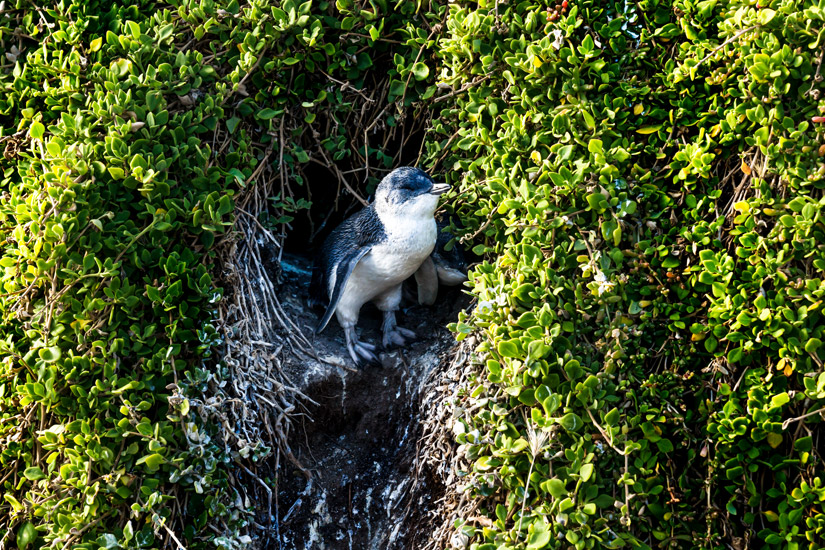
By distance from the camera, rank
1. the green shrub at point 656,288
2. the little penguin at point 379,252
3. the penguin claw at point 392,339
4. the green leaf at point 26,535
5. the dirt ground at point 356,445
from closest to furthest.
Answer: the green shrub at point 656,288 < the green leaf at point 26,535 < the dirt ground at point 356,445 < the little penguin at point 379,252 < the penguin claw at point 392,339

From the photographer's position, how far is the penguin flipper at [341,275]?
11.9ft

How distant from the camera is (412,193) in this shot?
3547 mm

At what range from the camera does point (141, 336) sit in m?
2.96

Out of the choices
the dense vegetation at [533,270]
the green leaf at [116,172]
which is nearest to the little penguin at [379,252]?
the dense vegetation at [533,270]

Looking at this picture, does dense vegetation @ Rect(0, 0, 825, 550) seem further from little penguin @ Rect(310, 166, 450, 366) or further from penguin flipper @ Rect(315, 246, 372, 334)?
penguin flipper @ Rect(315, 246, 372, 334)

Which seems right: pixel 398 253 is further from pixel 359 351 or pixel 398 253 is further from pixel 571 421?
pixel 571 421

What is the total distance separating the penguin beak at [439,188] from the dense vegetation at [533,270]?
0.07 metres

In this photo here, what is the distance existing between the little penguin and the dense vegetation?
0.77 ft

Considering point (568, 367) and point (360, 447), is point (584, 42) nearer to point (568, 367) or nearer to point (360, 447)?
point (568, 367)

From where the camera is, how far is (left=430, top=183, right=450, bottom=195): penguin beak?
344 centimetres

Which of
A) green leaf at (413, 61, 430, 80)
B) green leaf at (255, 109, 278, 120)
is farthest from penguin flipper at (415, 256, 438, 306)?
green leaf at (255, 109, 278, 120)

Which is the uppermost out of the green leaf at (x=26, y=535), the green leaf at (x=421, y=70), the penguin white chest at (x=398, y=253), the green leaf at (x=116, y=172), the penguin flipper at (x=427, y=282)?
the green leaf at (x=421, y=70)

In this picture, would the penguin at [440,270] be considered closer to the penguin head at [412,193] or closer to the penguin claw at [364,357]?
→ the penguin head at [412,193]

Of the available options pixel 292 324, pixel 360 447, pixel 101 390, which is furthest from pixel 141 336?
pixel 360 447
